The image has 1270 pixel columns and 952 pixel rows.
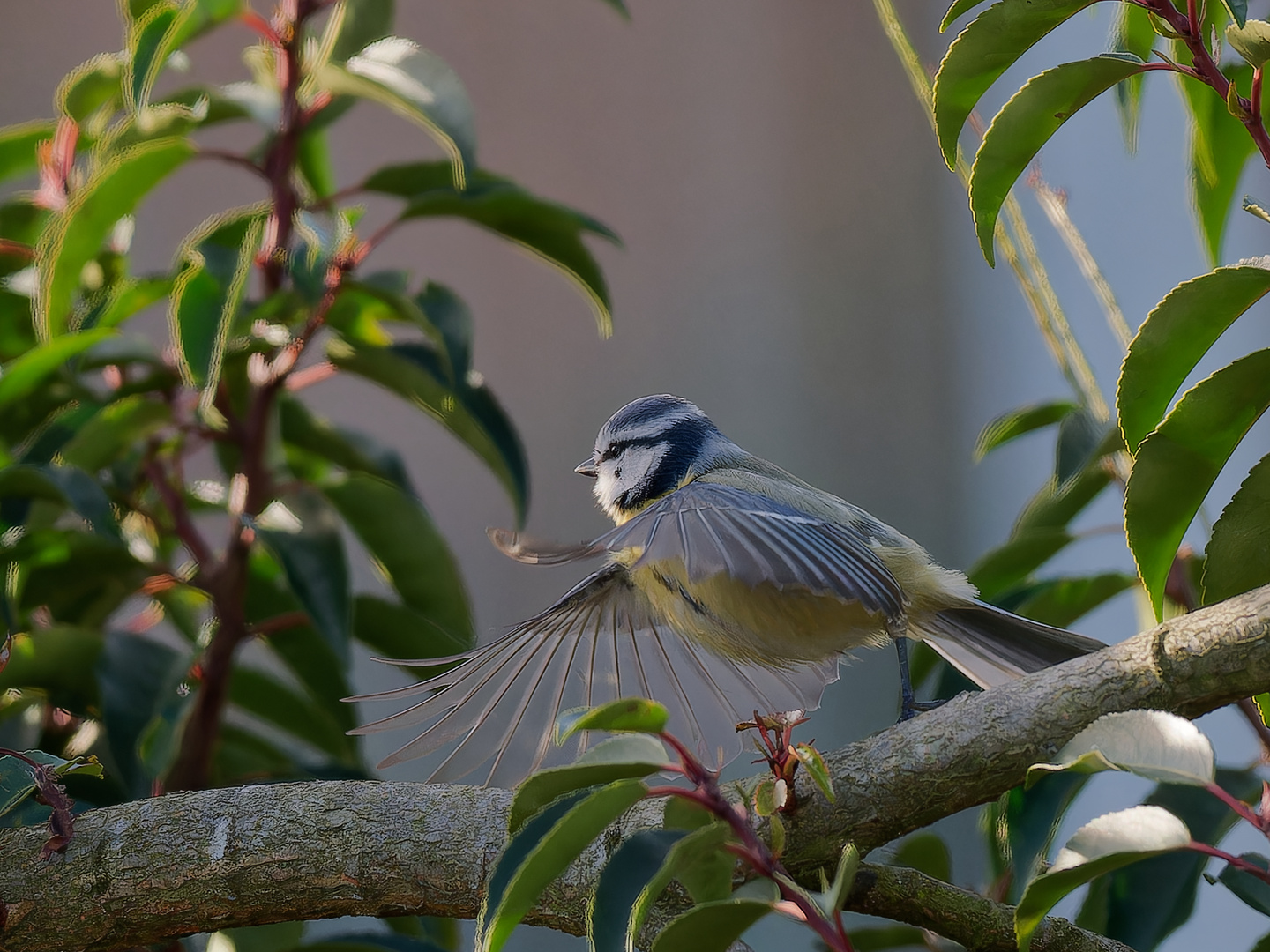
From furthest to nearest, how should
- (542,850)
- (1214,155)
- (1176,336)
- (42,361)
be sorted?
(42,361)
(1214,155)
(1176,336)
(542,850)

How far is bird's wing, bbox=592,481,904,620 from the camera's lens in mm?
769

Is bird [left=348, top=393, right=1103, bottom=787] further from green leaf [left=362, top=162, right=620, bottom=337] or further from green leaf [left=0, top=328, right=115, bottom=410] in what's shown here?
green leaf [left=0, top=328, right=115, bottom=410]

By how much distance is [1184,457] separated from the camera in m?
0.70

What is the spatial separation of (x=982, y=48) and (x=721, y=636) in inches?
20.7

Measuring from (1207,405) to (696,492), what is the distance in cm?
39

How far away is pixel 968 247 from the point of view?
3.00 metres

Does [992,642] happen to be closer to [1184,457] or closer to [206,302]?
[1184,457]

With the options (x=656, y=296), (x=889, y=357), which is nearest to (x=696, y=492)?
(x=656, y=296)

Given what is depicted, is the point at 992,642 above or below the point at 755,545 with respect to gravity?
below

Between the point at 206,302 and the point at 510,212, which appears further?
the point at 510,212

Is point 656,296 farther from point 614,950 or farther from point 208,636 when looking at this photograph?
point 614,950

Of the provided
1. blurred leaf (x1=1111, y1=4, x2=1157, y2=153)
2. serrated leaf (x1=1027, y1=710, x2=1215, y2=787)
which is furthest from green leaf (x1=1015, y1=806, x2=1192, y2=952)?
blurred leaf (x1=1111, y1=4, x2=1157, y2=153)

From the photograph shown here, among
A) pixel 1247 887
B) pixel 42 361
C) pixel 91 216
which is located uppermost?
pixel 91 216

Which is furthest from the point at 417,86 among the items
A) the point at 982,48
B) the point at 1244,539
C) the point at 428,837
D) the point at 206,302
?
the point at 1244,539
